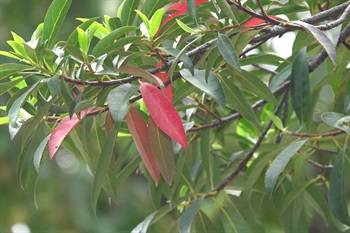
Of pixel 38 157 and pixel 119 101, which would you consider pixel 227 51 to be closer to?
pixel 119 101

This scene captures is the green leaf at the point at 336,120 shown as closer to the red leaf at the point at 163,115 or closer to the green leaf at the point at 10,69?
the red leaf at the point at 163,115

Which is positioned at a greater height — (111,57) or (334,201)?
(111,57)

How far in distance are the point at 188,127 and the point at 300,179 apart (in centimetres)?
25

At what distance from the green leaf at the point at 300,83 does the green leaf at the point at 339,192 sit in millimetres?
113

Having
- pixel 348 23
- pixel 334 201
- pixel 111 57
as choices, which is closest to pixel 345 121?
pixel 334 201

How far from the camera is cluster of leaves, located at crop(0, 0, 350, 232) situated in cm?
112

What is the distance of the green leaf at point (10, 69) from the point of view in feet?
3.66

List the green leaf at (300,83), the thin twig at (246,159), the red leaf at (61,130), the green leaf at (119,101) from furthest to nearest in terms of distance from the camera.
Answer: the thin twig at (246,159) → the green leaf at (300,83) → the red leaf at (61,130) → the green leaf at (119,101)

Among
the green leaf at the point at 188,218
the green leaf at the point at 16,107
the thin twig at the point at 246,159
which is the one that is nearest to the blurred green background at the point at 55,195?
the thin twig at the point at 246,159

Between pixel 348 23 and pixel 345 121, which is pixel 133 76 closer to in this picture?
pixel 345 121

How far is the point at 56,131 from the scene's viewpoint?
120 centimetres

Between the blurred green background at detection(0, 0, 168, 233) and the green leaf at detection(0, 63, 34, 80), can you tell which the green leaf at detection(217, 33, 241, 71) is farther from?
the blurred green background at detection(0, 0, 168, 233)

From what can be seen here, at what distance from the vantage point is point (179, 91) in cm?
129

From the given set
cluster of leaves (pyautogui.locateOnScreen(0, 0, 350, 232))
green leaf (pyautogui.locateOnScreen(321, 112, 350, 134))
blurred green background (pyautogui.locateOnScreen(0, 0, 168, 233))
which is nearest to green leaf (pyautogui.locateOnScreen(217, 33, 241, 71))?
cluster of leaves (pyautogui.locateOnScreen(0, 0, 350, 232))
